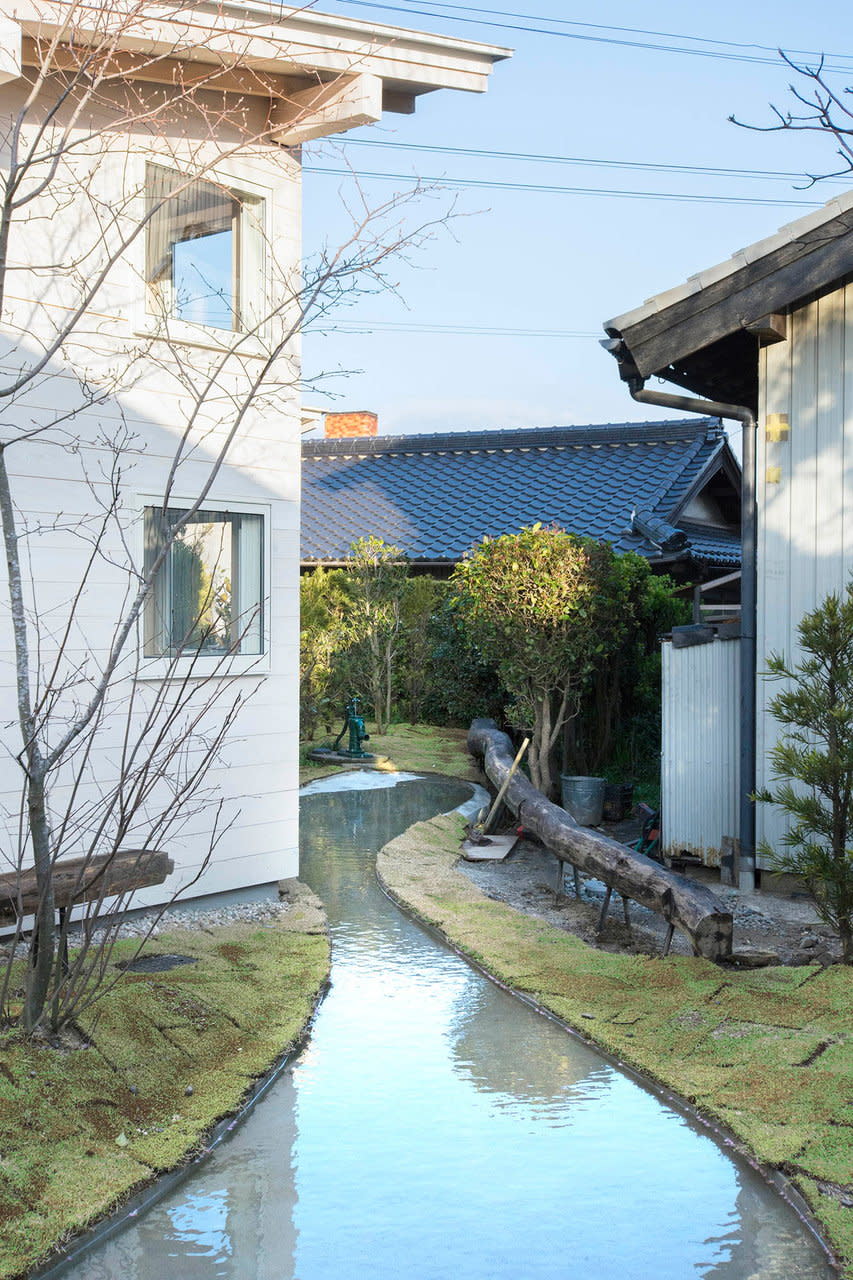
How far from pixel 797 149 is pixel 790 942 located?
4.62 metres

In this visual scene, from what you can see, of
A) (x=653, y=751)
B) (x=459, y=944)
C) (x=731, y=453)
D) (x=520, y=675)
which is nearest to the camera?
(x=459, y=944)

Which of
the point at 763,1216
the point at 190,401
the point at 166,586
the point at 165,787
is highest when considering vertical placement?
the point at 190,401

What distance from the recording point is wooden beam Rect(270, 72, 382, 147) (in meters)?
7.54

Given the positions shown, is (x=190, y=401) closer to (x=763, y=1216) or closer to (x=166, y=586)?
(x=166, y=586)

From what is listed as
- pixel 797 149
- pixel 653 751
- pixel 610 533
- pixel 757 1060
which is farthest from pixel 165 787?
pixel 610 533

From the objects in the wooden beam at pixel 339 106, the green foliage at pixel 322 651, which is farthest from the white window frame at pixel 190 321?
the green foliage at pixel 322 651

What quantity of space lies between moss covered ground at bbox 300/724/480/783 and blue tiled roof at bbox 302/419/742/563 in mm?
2982

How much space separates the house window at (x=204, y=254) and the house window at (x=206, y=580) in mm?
1307

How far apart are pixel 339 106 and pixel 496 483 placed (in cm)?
1390

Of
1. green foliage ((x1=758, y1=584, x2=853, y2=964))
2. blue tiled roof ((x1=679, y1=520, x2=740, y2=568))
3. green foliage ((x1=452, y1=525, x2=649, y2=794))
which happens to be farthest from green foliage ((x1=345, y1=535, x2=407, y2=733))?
green foliage ((x1=758, y1=584, x2=853, y2=964))

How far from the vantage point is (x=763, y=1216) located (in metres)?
4.03

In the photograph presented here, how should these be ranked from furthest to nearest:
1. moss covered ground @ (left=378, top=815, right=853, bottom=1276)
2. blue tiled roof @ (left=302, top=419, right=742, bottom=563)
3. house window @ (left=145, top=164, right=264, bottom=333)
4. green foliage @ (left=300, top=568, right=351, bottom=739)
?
blue tiled roof @ (left=302, top=419, right=742, bottom=563) < green foliage @ (left=300, top=568, right=351, bottom=739) < house window @ (left=145, top=164, right=264, bottom=333) < moss covered ground @ (left=378, top=815, right=853, bottom=1276)

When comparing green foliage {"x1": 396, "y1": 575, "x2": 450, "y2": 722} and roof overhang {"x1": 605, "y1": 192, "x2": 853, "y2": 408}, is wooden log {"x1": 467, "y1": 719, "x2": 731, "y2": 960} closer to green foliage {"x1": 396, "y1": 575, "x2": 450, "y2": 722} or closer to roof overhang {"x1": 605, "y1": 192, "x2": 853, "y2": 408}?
roof overhang {"x1": 605, "y1": 192, "x2": 853, "y2": 408}

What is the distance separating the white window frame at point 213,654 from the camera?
730 cm
